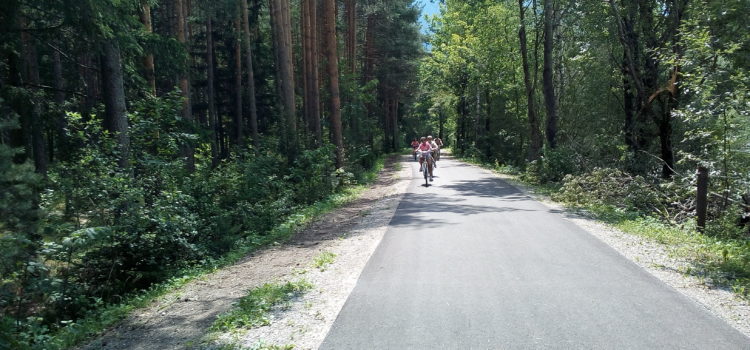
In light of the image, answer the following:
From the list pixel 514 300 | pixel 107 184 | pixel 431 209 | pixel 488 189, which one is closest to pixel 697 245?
pixel 514 300

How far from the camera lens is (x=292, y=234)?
1116 centimetres

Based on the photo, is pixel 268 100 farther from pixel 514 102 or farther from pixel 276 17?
pixel 514 102

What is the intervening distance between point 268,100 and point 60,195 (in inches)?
1104

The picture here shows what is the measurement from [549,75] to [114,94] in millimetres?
16566

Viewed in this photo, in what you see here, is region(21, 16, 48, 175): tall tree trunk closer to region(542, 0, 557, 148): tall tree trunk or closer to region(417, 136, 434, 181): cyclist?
region(417, 136, 434, 181): cyclist

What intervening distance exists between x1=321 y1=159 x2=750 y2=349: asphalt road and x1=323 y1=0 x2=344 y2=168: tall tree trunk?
40.1ft

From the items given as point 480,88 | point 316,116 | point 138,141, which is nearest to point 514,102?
point 480,88

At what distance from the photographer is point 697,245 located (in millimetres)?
8203

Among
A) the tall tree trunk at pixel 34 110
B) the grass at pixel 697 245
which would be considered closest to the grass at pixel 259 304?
the grass at pixel 697 245

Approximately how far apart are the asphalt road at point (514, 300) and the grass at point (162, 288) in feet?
9.63

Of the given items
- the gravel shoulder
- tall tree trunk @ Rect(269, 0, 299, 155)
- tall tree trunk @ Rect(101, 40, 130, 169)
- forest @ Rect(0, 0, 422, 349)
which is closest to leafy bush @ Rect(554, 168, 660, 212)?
the gravel shoulder

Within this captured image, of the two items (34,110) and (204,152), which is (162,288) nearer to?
(34,110)

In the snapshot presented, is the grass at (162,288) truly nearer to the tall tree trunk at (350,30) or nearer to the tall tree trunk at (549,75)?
the tall tree trunk at (549,75)

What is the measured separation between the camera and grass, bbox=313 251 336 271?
7.38 meters
